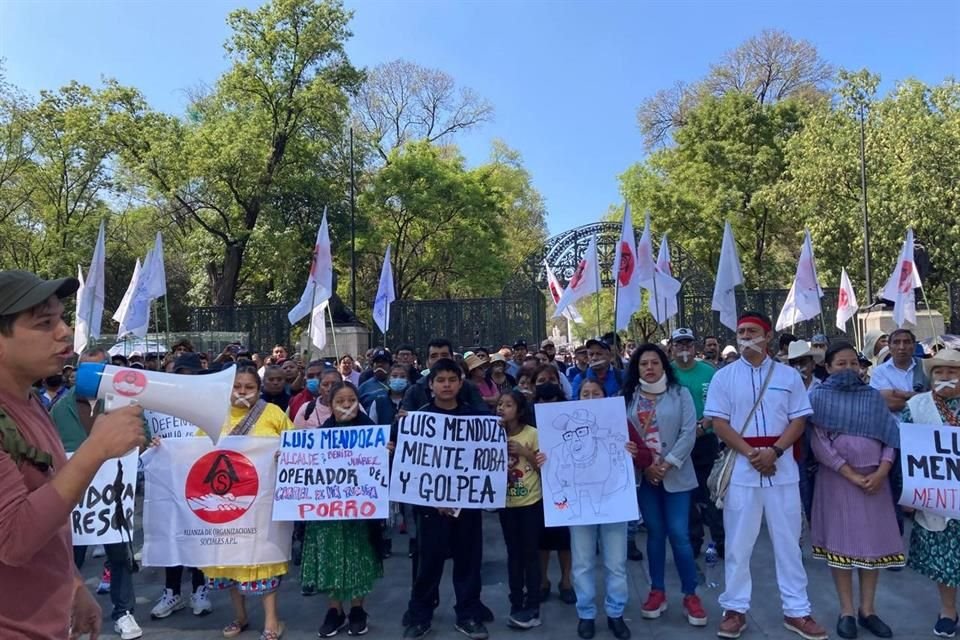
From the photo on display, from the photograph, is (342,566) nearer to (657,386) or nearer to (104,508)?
(104,508)

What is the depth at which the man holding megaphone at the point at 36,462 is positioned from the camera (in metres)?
1.74

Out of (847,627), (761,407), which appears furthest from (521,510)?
(847,627)

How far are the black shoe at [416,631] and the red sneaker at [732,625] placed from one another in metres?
1.98

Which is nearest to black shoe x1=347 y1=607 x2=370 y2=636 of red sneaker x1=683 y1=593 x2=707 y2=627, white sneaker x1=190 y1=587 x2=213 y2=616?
white sneaker x1=190 y1=587 x2=213 y2=616

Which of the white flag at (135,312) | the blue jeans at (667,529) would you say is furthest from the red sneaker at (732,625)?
the white flag at (135,312)

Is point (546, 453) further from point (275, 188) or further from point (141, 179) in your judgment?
point (141, 179)

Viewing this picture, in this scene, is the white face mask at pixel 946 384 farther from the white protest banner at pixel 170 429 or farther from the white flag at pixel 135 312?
the white flag at pixel 135 312

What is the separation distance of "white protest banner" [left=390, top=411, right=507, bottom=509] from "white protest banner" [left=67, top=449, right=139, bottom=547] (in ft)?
6.48

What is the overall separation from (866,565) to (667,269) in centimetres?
1068

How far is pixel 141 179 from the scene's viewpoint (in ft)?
93.6

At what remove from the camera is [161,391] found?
2.33 m

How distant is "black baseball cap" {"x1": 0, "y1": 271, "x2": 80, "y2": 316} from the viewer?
6.28 feet

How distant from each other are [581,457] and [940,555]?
2.39 m

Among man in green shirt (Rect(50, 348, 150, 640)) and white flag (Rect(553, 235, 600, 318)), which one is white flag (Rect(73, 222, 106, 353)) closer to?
man in green shirt (Rect(50, 348, 150, 640))
